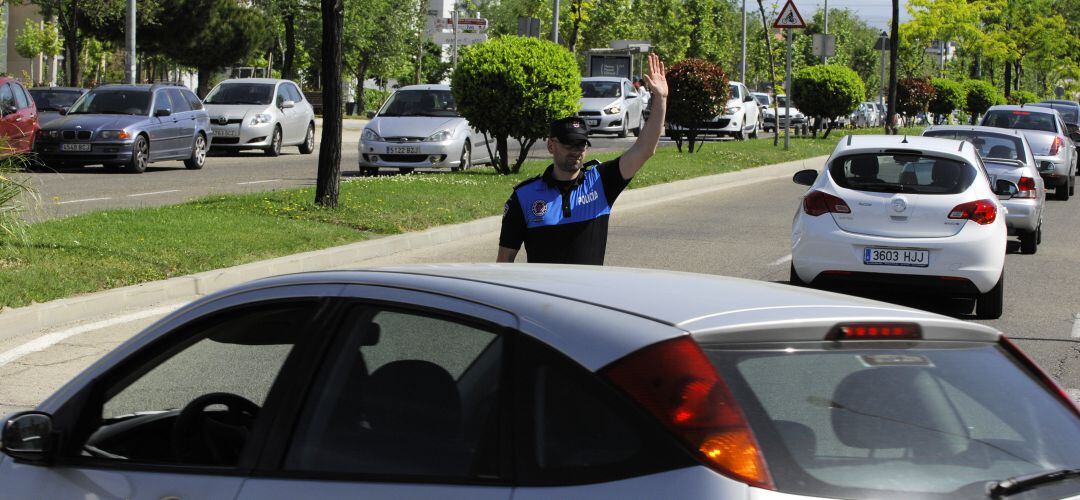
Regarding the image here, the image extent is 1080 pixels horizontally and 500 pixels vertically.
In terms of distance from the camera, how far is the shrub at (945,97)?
56344 mm

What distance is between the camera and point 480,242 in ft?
50.8

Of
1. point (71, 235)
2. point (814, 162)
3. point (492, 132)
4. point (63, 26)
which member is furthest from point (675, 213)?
point (63, 26)

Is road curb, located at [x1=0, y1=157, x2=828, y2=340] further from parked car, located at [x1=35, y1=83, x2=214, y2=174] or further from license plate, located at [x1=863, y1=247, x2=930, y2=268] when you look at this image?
parked car, located at [x1=35, y1=83, x2=214, y2=174]

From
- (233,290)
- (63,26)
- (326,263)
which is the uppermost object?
(63,26)

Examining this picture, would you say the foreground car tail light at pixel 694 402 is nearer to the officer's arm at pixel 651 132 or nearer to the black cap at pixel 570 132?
the officer's arm at pixel 651 132

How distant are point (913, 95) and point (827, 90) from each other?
13118 millimetres

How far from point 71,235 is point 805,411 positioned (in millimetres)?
11128

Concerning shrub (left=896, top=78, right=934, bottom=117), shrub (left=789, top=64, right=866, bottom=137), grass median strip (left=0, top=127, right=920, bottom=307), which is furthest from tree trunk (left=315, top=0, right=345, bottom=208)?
shrub (left=896, top=78, right=934, bottom=117)

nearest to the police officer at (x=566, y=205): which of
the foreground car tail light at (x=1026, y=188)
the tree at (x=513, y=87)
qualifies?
the foreground car tail light at (x=1026, y=188)

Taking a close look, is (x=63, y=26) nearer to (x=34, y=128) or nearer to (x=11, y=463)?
(x=34, y=128)

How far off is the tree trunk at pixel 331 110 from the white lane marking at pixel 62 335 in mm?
5402

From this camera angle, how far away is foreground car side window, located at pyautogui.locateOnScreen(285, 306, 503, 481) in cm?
286

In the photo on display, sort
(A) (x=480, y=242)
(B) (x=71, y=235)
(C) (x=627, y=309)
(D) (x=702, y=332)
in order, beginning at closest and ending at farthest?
(D) (x=702, y=332)
(C) (x=627, y=309)
(B) (x=71, y=235)
(A) (x=480, y=242)

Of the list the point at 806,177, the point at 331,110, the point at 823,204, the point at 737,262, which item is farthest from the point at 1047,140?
the point at 823,204
